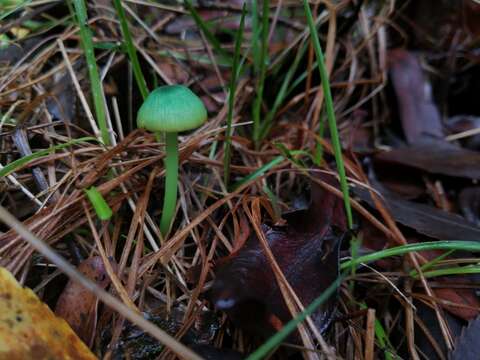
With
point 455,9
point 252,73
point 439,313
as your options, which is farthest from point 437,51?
point 439,313

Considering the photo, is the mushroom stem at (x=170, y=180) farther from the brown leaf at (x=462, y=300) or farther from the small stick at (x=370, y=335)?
the brown leaf at (x=462, y=300)

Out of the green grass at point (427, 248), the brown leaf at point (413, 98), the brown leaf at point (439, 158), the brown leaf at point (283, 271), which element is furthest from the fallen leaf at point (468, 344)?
the brown leaf at point (413, 98)

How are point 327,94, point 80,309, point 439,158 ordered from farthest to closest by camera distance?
point 439,158 < point 327,94 < point 80,309

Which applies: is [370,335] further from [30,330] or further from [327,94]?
[30,330]

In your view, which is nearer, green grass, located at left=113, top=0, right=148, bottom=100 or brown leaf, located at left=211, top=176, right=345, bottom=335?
brown leaf, located at left=211, top=176, right=345, bottom=335

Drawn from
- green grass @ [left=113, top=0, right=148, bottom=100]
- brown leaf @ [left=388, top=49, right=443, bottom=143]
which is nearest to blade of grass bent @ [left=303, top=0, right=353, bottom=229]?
green grass @ [left=113, top=0, right=148, bottom=100]

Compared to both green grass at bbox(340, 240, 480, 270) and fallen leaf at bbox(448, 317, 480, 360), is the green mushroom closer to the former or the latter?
green grass at bbox(340, 240, 480, 270)

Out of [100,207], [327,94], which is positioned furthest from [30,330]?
[327,94]
